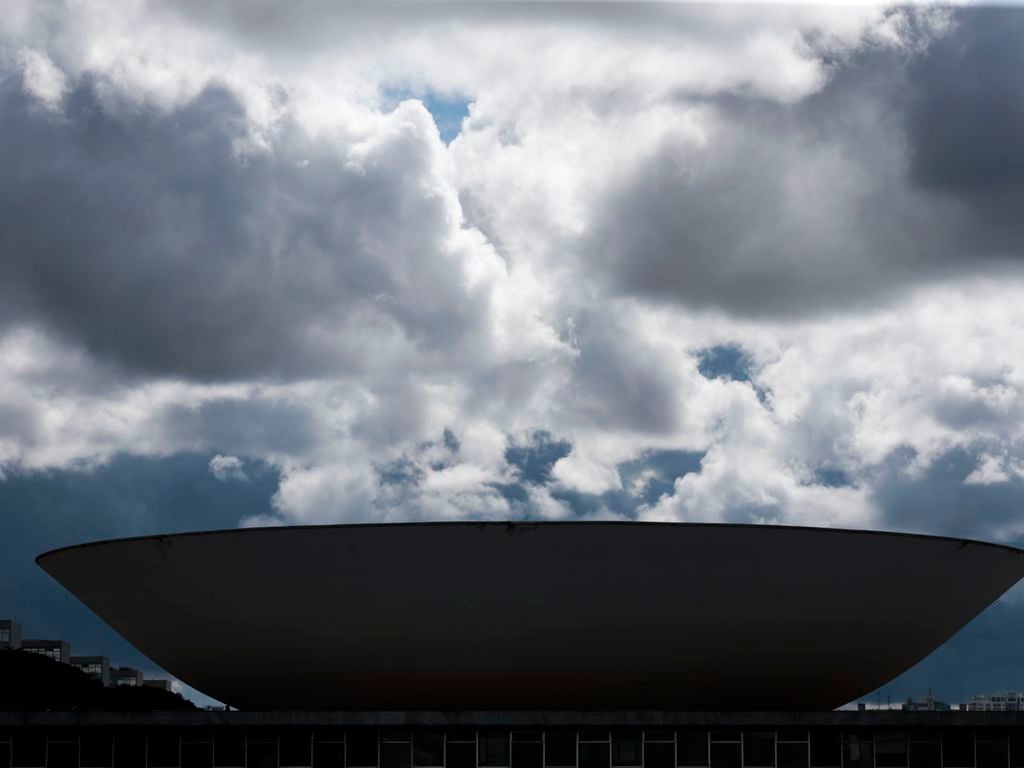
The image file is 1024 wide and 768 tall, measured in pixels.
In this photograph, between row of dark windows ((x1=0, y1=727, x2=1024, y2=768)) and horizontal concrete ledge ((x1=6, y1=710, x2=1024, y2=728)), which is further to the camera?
row of dark windows ((x1=0, y1=727, x2=1024, y2=768))

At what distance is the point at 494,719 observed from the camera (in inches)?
971

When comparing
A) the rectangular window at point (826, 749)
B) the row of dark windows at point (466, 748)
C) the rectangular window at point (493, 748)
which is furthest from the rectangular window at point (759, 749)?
the rectangular window at point (493, 748)

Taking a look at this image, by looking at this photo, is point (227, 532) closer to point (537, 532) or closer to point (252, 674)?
point (252, 674)

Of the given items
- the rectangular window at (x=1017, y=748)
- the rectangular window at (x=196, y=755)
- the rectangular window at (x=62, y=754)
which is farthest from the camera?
the rectangular window at (x=1017, y=748)

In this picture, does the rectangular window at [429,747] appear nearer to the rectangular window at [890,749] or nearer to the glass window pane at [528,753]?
the glass window pane at [528,753]

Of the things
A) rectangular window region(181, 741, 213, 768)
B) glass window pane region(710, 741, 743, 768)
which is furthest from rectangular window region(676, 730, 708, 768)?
rectangular window region(181, 741, 213, 768)

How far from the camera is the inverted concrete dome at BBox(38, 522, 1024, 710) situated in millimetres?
23203

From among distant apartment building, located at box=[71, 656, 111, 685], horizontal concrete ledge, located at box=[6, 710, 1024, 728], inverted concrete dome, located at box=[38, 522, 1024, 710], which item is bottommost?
horizontal concrete ledge, located at box=[6, 710, 1024, 728]

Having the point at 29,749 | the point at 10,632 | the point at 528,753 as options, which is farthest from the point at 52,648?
the point at 528,753

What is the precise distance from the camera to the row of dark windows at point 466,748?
25250mm

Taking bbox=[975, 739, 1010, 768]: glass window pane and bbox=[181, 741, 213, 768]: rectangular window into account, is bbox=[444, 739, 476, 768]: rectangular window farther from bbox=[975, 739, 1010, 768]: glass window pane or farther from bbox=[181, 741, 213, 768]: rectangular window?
bbox=[975, 739, 1010, 768]: glass window pane

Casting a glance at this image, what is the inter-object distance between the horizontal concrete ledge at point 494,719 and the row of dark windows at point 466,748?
311 millimetres

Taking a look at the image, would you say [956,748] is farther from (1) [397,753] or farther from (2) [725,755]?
(1) [397,753]

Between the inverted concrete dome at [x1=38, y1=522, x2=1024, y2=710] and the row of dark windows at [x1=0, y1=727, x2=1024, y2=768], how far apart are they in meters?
0.50
